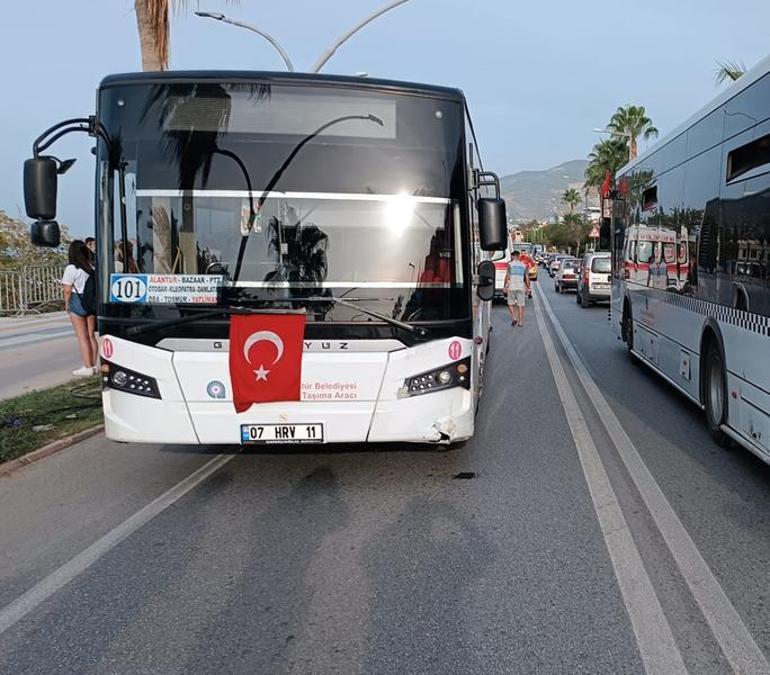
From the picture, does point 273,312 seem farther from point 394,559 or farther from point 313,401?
point 394,559

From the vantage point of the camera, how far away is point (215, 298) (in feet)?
16.9

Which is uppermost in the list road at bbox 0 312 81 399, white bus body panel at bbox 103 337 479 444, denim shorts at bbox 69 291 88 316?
denim shorts at bbox 69 291 88 316

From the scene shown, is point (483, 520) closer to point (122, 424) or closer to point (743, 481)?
point (743, 481)

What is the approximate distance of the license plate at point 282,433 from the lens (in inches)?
205

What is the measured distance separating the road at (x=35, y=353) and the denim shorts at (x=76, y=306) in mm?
1011

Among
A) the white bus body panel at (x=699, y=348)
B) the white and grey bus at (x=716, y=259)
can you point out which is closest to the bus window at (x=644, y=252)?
the white and grey bus at (x=716, y=259)

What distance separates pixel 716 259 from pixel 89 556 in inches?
216

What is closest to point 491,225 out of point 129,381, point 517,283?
point 129,381

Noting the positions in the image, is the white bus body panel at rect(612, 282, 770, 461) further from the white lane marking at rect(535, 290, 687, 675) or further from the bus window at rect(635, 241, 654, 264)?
the white lane marking at rect(535, 290, 687, 675)

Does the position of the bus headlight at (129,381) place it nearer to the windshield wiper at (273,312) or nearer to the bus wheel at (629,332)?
the windshield wiper at (273,312)

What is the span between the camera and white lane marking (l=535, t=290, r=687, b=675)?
3188 millimetres

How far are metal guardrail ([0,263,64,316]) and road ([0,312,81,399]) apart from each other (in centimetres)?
85

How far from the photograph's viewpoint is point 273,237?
5180mm

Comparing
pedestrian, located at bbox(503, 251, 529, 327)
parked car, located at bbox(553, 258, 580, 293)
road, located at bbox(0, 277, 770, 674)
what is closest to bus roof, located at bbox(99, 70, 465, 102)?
road, located at bbox(0, 277, 770, 674)
